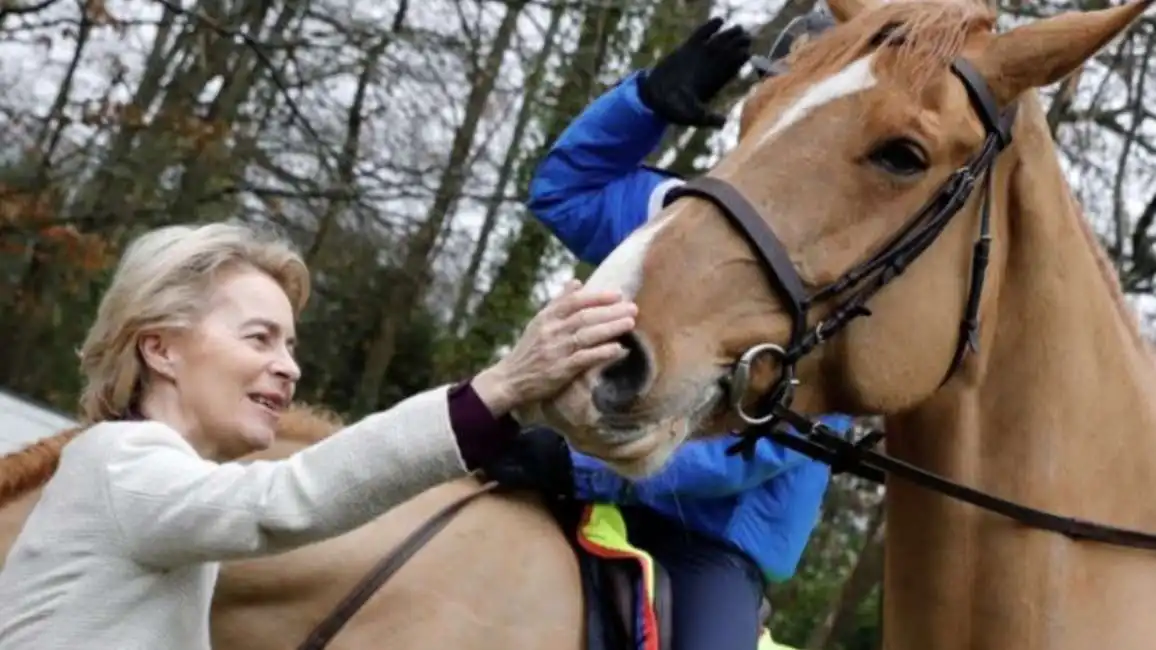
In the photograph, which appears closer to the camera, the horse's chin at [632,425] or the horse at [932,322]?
the horse's chin at [632,425]

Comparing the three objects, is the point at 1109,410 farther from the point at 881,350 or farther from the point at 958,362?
the point at 881,350

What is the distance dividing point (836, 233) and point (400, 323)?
11634mm

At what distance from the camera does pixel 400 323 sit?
549 inches

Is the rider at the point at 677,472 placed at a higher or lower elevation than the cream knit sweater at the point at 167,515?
higher

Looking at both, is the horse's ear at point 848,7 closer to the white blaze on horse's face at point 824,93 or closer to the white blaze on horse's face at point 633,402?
the white blaze on horse's face at point 824,93

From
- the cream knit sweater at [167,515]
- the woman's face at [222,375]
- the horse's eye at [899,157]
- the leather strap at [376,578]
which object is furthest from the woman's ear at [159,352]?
the horse's eye at [899,157]

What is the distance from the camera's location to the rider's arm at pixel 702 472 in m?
3.23

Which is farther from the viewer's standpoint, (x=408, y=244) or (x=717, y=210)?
(x=408, y=244)

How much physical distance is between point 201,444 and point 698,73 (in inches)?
52.5

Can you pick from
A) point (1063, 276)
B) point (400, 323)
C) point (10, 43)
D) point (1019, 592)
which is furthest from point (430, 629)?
point (400, 323)

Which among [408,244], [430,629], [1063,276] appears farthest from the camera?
[408,244]

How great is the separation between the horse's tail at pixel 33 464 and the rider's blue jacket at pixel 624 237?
114 cm

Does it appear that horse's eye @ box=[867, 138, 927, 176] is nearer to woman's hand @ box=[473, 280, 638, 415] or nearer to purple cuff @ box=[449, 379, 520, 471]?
woman's hand @ box=[473, 280, 638, 415]

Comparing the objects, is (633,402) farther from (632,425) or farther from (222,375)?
(222,375)
